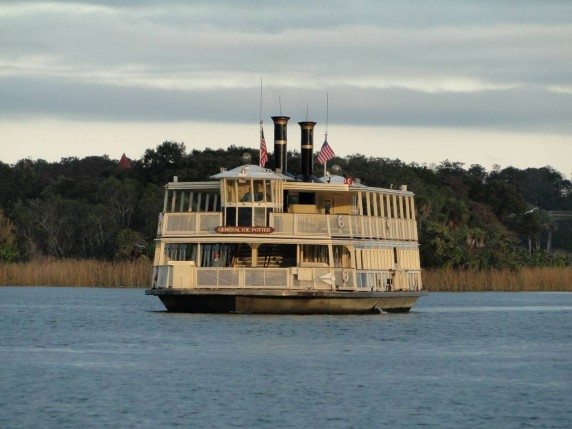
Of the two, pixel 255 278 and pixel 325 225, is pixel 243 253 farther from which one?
pixel 255 278

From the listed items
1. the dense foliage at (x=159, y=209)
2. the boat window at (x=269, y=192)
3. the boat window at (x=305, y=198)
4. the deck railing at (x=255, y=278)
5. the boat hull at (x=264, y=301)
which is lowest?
the boat hull at (x=264, y=301)

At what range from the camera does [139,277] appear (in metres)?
87.9

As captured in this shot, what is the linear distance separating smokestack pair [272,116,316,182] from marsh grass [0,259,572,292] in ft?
76.2

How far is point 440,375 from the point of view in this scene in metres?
41.8

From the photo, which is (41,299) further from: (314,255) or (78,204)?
(78,204)

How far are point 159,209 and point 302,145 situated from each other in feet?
147

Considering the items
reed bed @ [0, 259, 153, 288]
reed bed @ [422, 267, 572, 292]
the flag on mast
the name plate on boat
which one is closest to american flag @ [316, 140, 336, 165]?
the flag on mast

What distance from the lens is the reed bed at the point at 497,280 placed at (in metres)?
90.2

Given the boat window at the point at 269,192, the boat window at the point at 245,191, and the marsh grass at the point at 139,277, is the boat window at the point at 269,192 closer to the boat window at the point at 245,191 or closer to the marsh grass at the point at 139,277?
the boat window at the point at 245,191

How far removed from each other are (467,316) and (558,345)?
1635cm

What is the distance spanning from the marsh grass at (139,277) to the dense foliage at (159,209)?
5926 mm

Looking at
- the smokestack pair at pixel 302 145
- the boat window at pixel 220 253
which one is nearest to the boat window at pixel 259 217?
the boat window at pixel 220 253

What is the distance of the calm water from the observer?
1342 inches

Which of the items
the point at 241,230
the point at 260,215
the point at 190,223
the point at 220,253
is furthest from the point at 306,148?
the point at 241,230
